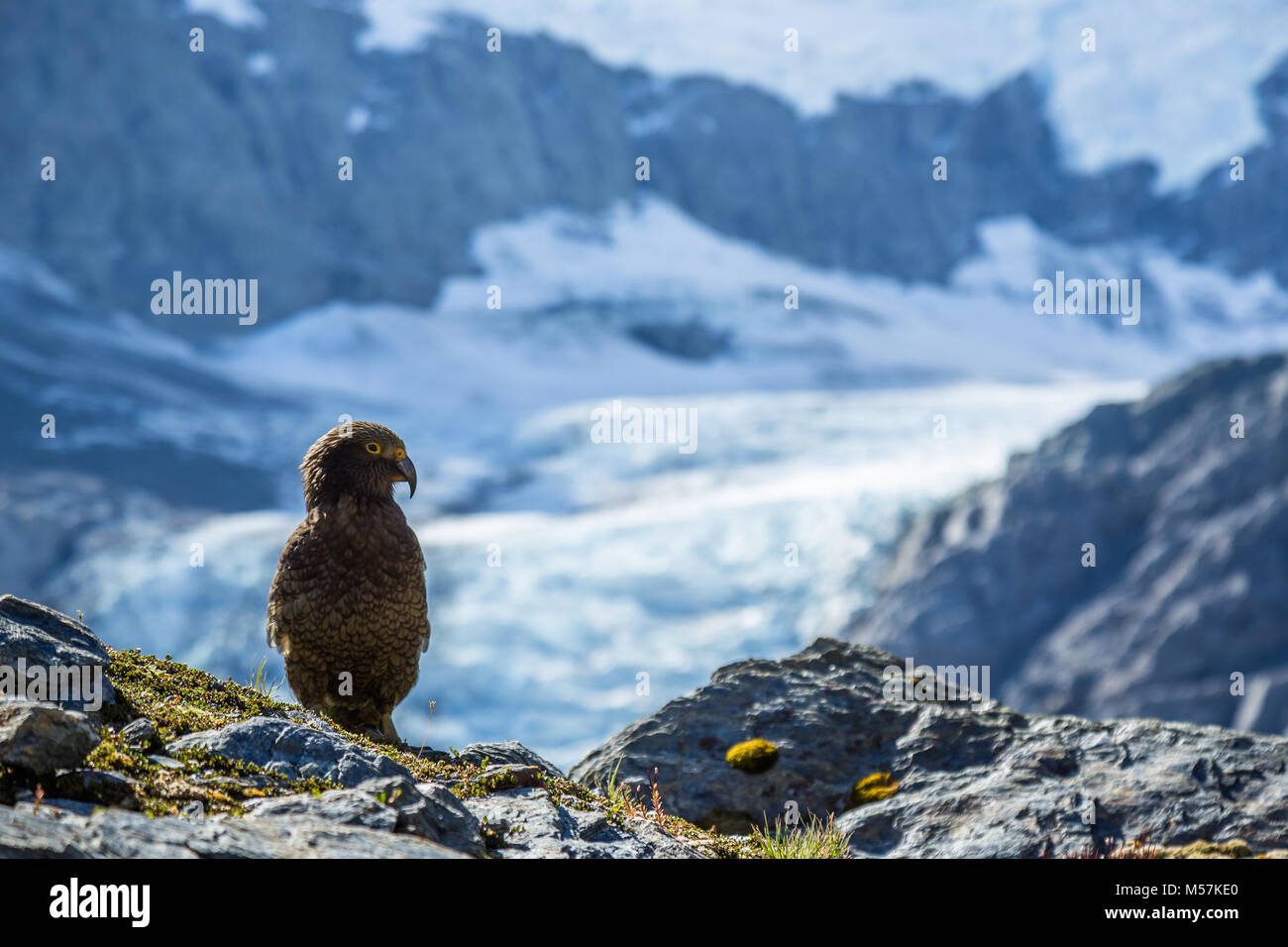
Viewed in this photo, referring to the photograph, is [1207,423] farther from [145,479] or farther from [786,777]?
[145,479]

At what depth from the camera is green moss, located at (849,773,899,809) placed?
30.0 ft

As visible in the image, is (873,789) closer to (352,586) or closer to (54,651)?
(352,586)

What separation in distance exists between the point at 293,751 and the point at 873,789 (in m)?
4.98

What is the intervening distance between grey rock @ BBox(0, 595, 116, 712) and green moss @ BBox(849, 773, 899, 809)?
5627 millimetres

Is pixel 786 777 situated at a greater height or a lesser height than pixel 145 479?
lesser

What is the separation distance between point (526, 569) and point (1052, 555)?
38.8m

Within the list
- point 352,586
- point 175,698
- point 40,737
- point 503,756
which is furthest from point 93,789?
point 352,586

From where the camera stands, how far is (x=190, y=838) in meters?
4.77

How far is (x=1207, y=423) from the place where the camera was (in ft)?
275

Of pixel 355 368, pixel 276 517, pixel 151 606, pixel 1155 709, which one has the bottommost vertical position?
pixel 1155 709

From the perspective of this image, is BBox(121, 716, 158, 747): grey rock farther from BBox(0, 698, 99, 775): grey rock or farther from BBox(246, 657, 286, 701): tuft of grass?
BBox(246, 657, 286, 701): tuft of grass

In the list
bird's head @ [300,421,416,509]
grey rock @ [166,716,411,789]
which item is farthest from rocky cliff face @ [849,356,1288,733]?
grey rock @ [166,716,411,789]
